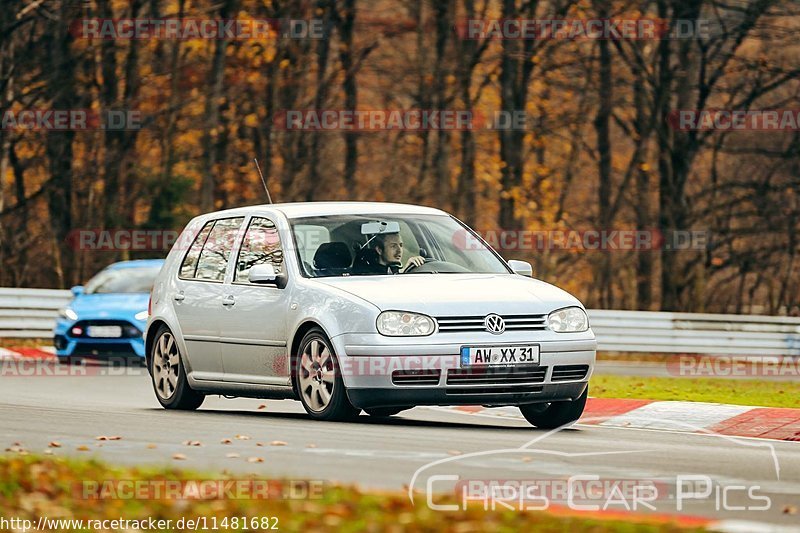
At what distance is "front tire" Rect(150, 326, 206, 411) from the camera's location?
1446cm

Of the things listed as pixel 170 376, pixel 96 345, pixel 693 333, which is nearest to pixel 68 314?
pixel 96 345

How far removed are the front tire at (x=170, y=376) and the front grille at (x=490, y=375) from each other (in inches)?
129

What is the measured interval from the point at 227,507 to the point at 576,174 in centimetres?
4242

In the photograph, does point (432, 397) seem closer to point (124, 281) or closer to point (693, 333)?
point (124, 281)

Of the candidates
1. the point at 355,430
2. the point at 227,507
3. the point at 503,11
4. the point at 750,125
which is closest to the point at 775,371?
the point at 750,125

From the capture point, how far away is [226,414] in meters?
14.2

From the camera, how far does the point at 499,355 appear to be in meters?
12.0

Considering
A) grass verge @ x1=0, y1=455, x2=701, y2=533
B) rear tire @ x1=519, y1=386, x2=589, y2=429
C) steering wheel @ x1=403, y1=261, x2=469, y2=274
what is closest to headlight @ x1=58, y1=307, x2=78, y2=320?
steering wheel @ x1=403, y1=261, x2=469, y2=274

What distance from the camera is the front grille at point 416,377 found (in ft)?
39.3

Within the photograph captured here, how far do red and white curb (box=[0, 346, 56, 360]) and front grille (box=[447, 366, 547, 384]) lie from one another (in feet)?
43.1

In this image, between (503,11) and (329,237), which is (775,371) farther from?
(329,237)

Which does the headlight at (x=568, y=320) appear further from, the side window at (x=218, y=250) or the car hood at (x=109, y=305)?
the car hood at (x=109, y=305)

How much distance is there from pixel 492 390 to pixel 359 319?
3.55 ft

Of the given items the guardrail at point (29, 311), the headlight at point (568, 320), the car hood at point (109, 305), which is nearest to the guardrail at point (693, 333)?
the guardrail at point (29, 311)
